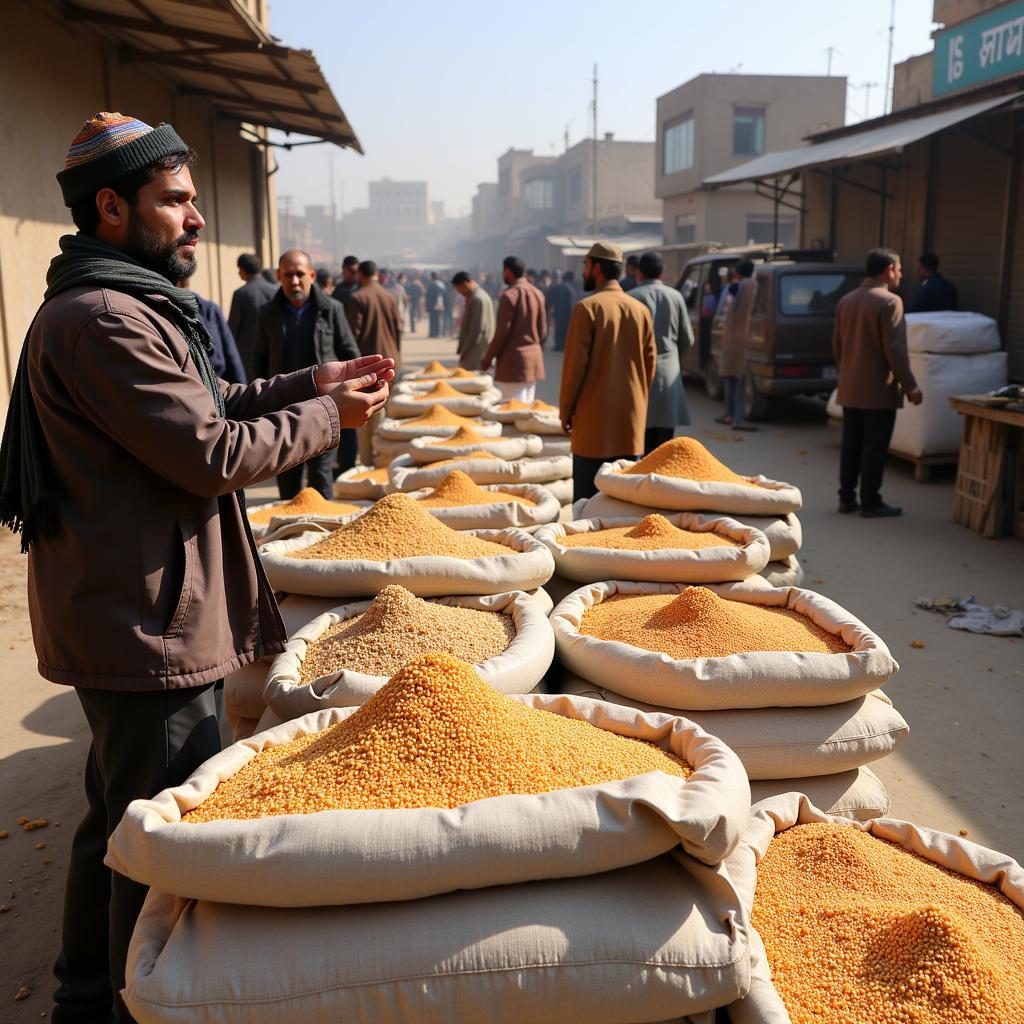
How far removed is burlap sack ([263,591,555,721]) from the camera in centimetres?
235

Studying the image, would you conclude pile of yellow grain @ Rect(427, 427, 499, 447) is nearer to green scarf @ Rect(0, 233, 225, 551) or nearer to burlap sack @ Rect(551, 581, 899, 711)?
burlap sack @ Rect(551, 581, 899, 711)

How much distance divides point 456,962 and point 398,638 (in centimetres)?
115

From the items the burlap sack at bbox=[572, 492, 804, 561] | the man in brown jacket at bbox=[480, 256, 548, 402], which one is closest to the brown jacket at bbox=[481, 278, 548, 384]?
the man in brown jacket at bbox=[480, 256, 548, 402]

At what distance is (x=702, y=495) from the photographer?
13.0 ft

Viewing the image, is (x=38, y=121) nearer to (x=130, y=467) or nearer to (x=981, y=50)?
(x=130, y=467)

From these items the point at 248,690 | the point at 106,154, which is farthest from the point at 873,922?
the point at 106,154

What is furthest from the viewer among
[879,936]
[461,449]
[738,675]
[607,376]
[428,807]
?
[607,376]

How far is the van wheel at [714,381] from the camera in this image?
14.1 m

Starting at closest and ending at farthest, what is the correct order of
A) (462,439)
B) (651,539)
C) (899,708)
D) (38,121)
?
(651,539)
(899,708)
(462,439)
(38,121)

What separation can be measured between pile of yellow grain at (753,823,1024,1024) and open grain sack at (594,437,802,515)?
78.8 inches

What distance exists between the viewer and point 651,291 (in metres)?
7.04

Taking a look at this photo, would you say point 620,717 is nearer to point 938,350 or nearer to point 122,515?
point 122,515

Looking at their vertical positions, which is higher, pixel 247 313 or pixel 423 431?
pixel 247 313

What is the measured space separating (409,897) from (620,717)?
681 mm
